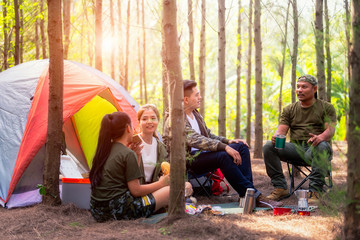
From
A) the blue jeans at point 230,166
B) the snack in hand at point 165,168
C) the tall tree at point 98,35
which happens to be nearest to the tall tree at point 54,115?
the snack in hand at point 165,168

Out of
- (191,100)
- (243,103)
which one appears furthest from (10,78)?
(243,103)

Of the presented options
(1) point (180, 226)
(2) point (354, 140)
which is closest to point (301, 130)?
(1) point (180, 226)

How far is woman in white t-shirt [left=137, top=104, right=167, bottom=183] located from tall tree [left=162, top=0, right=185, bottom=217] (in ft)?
3.27

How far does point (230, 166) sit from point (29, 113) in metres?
2.39

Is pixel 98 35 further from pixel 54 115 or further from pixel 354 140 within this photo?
pixel 354 140

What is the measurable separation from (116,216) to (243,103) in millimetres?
17275

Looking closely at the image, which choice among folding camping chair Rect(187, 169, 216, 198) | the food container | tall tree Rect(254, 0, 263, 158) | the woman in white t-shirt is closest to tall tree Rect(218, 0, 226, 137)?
tall tree Rect(254, 0, 263, 158)

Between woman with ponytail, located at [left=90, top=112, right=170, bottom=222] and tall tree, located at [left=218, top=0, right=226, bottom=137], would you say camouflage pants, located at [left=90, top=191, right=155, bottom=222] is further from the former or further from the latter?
tall tree, located at [left=218, top=0, right=226, bottom=137]

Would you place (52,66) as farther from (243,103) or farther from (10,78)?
(243,103)

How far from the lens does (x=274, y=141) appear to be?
462 centimetres

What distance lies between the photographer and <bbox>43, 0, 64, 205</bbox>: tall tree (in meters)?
4.13

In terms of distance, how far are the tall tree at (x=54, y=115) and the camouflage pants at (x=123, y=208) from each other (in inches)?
30.5

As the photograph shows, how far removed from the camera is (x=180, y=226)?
10.1 feet

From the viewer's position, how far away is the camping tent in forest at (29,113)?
4609 millimetres
